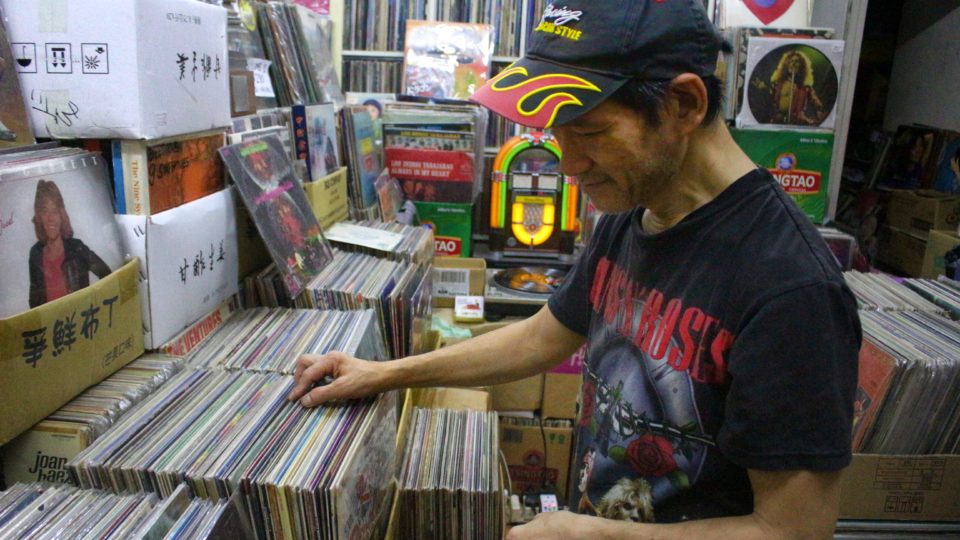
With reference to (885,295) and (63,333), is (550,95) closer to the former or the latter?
(63,333)

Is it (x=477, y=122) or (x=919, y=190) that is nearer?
(x=477, y=122)

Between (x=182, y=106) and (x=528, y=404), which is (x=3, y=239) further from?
(x=528, y=404)

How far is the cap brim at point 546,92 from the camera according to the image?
30.9 inches

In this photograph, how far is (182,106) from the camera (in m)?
1.28

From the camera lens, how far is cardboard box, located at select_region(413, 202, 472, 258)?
288cm

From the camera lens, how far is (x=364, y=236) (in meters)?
2.04

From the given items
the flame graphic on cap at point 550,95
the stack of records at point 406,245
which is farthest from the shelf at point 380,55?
the flame graphic on cap at point 550,95

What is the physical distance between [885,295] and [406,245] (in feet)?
4.67

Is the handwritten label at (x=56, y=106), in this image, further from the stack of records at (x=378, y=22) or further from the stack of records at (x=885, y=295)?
the stack of records at (x=378, y=22)

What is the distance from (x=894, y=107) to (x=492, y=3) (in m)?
3.24

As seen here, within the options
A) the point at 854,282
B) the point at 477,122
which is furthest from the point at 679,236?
the point at 477,122

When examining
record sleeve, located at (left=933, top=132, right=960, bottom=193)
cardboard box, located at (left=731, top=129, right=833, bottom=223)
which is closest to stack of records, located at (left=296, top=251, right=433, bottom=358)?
cardboard box, located at (left=731, top=129, right=833, bottom=223)

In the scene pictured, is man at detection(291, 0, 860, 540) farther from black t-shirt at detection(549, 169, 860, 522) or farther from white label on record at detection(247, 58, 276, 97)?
white label on record at detection(247, 58, 276, 97)

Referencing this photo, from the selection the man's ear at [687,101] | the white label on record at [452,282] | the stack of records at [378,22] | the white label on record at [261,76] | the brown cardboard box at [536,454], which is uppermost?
the stack of records at [378,22]
